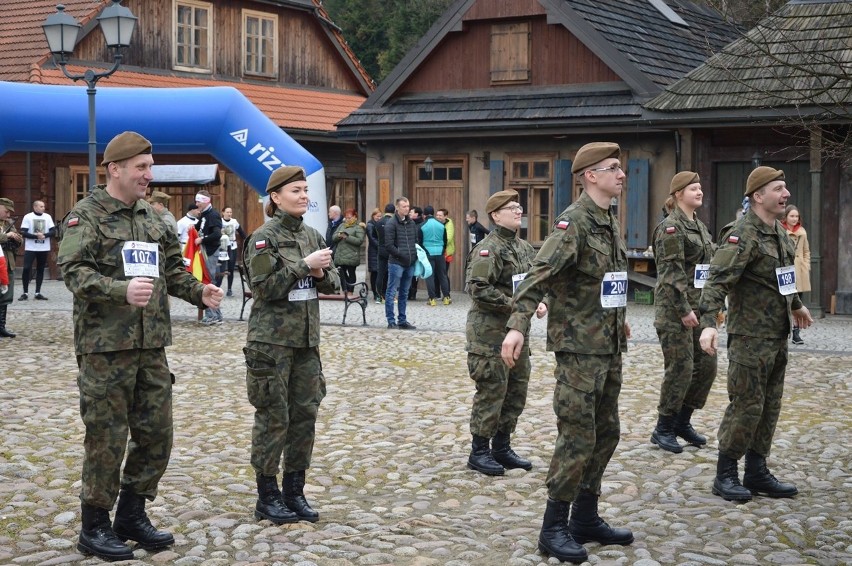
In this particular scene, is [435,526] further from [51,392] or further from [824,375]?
[824,375]

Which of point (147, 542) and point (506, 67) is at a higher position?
point (506, 67)

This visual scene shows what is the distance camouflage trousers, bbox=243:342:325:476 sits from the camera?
6.77 metres

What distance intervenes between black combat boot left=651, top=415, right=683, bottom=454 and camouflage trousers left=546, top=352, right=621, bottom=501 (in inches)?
107

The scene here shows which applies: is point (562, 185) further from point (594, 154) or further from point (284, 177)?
point (594, 154)

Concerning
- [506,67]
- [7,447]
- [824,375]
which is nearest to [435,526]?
[7,447]

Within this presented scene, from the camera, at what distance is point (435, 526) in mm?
6742

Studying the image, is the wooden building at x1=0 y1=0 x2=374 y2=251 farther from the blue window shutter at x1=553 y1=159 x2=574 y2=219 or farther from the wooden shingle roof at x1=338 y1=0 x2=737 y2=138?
the blue window shutter at x1=553 y1=159 x2=574 y2=219

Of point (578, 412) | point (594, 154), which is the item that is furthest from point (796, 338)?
point (578, 412)

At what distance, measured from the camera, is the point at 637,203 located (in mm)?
22578

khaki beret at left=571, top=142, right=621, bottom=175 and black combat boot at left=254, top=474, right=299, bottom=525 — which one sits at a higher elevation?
khaki beret at left=571, top=142, right=621, bottom=175

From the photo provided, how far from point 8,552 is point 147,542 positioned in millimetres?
702

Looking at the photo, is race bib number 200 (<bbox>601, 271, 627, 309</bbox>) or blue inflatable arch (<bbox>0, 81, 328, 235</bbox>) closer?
race bib number 200 (<bbox>601, 271, 627, 309</bbox>)

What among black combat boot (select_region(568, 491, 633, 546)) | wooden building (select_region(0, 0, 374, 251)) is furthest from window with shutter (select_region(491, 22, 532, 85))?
black combat boot (select_region(568, 491, 633, 546))

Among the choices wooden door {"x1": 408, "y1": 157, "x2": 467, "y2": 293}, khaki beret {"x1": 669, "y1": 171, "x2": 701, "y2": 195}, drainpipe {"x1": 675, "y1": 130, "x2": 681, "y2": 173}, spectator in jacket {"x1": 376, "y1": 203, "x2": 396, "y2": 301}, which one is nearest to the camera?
khaki beret {"x1": 669, "y1": 171, "x2": 701, "y2": 195}
